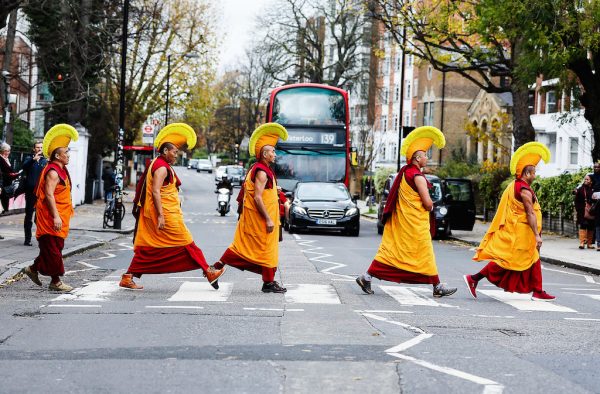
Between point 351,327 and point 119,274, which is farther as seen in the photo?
point 119,274

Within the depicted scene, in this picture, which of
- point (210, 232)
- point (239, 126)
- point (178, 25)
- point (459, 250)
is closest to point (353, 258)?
point (459, 250)

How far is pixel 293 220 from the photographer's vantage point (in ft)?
95.2

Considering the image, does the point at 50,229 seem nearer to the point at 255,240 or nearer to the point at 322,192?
the point at 255,240

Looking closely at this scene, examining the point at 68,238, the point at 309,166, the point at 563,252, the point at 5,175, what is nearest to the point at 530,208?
the point at 5,175

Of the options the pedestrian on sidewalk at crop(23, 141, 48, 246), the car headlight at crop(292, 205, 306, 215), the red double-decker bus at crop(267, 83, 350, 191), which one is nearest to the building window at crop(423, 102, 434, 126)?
the red double-decker bus at crop(267, 83, 350, 191)

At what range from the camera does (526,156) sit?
512 inches

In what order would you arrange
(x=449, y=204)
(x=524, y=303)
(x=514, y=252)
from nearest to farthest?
(x=524, y=303)
(x=514, y=252)
(x=449, y=204)

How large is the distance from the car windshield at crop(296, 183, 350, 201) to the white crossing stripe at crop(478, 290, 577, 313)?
16.0 meters

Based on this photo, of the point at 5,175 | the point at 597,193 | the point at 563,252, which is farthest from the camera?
the point at 563,252

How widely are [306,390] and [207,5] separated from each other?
52188 mm

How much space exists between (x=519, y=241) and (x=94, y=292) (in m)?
5.01

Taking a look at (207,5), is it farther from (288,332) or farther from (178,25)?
(288,332)

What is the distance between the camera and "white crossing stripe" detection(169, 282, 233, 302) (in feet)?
38.2

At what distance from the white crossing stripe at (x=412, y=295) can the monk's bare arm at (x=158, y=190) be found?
2.82m
